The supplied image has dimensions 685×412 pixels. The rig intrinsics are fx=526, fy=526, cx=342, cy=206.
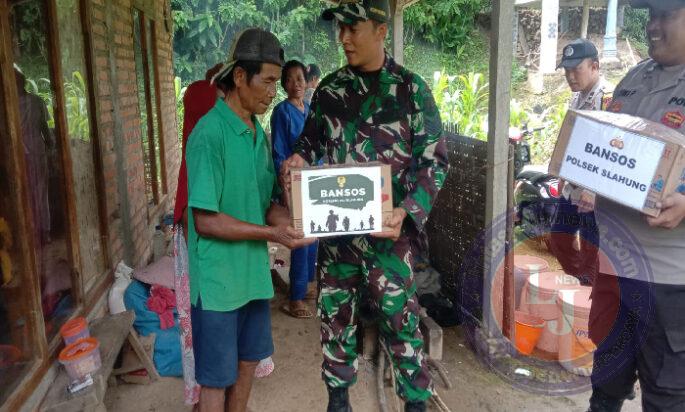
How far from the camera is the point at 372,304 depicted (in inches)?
98.9

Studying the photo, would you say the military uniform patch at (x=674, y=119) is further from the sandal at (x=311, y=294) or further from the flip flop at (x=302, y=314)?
the sandal at (x=311, y=294)

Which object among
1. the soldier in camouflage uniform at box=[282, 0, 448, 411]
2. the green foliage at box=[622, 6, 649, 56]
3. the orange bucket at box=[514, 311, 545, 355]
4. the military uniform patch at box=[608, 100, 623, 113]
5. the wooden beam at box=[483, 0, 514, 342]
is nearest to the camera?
the military uniform patch at box=[608, 100, 623, 113]

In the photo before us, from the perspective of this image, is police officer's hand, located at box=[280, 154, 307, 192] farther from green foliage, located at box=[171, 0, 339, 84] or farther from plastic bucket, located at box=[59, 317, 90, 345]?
green foliage, located at box=[171, 0, 339, 84]

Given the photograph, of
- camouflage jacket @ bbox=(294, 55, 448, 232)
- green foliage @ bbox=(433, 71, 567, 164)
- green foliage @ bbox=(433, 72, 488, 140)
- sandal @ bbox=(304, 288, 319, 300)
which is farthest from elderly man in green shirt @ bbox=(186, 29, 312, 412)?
green foliage @ bbox=(433, 72, 488, 140)

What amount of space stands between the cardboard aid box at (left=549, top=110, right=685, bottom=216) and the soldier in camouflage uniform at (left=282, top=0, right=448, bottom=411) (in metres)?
0.55

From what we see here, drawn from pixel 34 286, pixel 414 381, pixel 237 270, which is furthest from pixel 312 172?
pixel 34 286

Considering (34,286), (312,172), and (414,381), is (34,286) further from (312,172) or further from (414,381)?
(414,381)

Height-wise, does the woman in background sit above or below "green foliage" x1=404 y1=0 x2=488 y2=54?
below

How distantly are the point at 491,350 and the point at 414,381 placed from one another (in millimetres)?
1383

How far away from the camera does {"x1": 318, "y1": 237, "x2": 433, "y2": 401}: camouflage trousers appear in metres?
2.43

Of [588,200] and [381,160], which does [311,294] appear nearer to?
[381,160]

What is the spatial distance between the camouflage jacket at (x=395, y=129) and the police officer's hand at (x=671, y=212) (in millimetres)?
879

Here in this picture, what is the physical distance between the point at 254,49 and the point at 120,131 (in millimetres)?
2815

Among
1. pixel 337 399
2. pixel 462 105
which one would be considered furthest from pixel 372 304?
pixel 462 105
